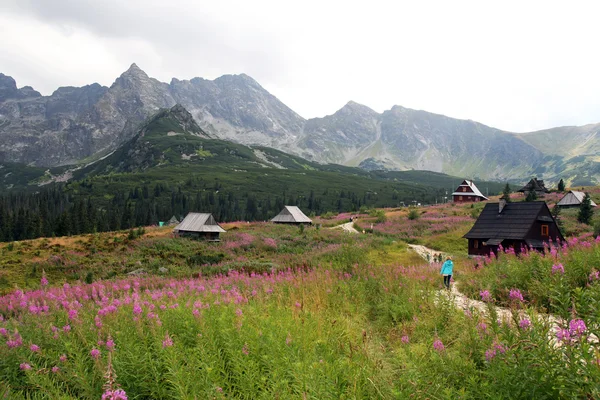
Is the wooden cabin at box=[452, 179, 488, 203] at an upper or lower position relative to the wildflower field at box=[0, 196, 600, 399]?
lower

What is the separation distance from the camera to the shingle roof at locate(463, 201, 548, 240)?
29.3 metres

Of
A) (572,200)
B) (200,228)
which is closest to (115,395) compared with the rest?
(200,228)

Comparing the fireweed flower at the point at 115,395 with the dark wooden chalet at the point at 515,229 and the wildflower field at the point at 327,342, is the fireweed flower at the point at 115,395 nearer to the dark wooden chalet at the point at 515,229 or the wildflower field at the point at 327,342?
the wildflower field at the point at 327,342

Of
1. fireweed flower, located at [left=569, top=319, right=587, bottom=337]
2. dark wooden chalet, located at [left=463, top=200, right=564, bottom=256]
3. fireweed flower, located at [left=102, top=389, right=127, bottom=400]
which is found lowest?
dark wooden chalet, located at [left=463, top=200, right=564, bottom=256]

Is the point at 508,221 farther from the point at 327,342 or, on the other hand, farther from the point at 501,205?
the point at 327,342

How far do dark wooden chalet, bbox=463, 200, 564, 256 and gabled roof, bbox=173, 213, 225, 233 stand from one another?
2843 centimetres

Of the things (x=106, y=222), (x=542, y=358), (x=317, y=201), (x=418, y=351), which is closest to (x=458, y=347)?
(x=418, y=351)

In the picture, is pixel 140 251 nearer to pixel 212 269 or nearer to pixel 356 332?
pixel 212 269

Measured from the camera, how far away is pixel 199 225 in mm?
43156

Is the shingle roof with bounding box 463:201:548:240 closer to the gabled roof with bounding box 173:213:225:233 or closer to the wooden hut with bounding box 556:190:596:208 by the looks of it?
the gabled roof with bounding box 173:213:225:233

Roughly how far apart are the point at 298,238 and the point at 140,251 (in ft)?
59.1

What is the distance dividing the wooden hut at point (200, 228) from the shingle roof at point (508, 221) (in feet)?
93.4

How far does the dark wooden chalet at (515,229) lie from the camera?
29016mm

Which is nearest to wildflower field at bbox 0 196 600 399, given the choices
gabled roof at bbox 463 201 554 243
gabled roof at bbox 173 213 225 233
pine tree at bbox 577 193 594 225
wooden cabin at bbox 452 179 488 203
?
gabled roof at bbox 463 201 554 243
